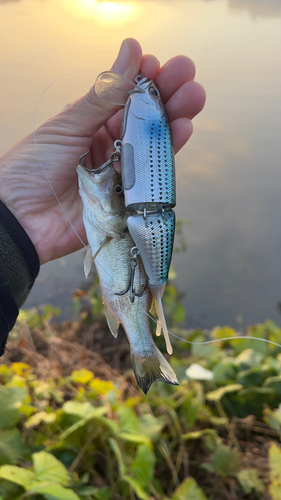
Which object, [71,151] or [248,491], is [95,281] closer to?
[71,151]

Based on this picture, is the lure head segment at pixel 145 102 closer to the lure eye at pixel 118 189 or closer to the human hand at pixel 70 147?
the human hand at pixel 70 147

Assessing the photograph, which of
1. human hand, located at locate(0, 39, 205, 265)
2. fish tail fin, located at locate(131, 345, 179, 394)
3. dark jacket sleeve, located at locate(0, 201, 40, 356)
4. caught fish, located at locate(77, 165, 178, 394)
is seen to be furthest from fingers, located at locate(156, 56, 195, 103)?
fish tail fin, located at locate(131, 345, 179, 394)

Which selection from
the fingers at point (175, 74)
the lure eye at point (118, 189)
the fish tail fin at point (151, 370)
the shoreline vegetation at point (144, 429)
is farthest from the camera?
the shoreline vegetation at point (144, 429)

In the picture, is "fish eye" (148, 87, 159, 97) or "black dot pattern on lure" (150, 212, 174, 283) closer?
"black dot pattern on lure" (150, 212, 174, 283)

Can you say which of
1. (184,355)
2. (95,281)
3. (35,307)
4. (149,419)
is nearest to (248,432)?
(149,419)

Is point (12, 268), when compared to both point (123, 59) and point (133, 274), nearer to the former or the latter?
point (133, 274)

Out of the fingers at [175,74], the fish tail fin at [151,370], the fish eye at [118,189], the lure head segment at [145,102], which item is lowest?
the fish tail fin at [151,370]

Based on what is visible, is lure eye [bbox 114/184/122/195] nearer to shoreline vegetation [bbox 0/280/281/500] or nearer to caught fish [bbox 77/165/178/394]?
caught fish [bbox 77/165/178/394]

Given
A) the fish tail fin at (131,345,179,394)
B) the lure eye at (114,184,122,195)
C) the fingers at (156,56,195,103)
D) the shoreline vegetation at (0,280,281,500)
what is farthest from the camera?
the shoreline vegetation at (0,280,281,500)

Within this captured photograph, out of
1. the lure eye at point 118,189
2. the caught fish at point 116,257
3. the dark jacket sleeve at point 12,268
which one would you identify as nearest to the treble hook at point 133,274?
the caught fish at point 116,257

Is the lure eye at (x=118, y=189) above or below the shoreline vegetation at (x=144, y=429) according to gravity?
above
